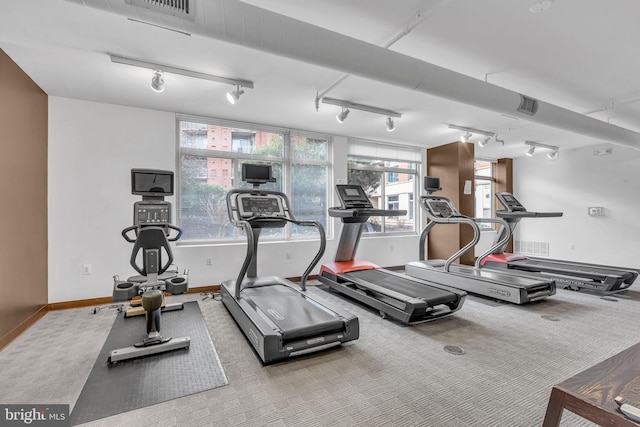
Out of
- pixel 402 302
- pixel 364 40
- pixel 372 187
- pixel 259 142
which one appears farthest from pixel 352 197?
pixel 364 40

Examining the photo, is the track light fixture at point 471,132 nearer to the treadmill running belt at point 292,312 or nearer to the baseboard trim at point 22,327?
the treadmill running belt at point 292,312

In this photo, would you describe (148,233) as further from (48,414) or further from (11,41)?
(11,41)

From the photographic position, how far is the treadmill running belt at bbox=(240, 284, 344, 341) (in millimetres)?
2619

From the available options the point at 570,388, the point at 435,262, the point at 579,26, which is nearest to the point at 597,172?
the point at 435,262

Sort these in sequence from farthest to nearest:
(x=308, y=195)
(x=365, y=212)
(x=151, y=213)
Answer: (x=308, y=195)
(x=365, y=212)
(x=151, y=213)

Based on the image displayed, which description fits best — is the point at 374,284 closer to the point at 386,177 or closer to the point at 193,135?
the point at 386,177

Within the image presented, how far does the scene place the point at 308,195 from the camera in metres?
5.73

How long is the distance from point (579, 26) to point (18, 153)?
5.46 metres

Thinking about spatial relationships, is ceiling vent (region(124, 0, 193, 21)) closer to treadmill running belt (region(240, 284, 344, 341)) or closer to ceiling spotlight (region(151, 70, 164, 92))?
ceiling spotlight (region(151, 70, 164, 92))

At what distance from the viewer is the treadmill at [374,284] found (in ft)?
11.0

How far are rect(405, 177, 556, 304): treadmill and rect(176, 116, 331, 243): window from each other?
2081 mm

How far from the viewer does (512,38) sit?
2.69 m

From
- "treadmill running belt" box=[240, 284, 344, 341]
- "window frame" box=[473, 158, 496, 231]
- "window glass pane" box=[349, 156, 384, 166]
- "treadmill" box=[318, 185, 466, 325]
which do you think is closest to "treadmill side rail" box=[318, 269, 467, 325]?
"treadmill" box=[318, 185, 466, 325]

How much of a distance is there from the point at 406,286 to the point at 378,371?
1.76 metres
